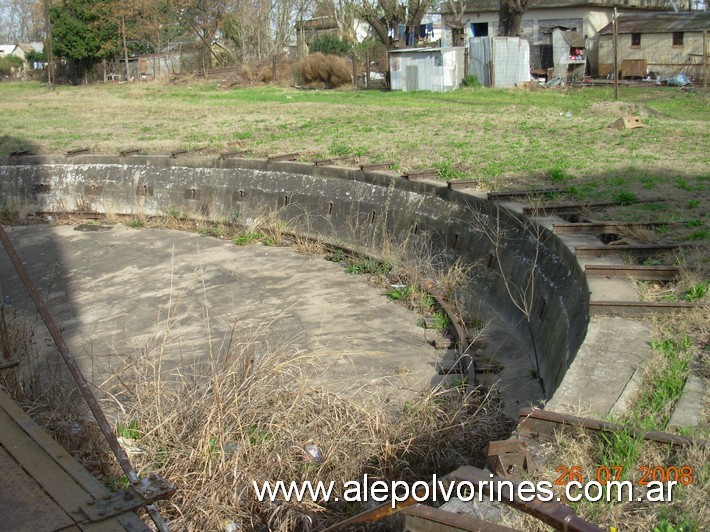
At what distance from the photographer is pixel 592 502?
143 inches

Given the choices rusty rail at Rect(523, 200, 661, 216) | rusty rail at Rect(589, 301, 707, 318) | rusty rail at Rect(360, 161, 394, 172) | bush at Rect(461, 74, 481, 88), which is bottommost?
rusty rail at Rect(589, 301, 707, 318)

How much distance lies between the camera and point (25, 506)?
150 inches

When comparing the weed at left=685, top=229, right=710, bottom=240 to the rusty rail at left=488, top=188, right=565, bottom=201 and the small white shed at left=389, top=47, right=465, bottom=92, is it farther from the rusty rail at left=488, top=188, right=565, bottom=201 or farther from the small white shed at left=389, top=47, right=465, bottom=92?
the small white shed at left=389, top=47, right=465, bottom=92

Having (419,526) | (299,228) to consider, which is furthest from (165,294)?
(419,526)

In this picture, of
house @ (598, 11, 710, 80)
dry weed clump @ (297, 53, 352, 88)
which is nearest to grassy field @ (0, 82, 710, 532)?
dry weed clump @ (297, 53, 352, 88)

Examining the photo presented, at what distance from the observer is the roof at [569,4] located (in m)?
37.9

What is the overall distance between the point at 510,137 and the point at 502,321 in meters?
6.76

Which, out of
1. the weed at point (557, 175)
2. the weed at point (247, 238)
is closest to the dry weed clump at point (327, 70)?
the weed at point (247, 238)

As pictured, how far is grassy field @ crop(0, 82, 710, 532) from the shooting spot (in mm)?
4617

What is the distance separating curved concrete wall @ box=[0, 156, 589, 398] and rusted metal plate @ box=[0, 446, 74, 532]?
3.42 metres

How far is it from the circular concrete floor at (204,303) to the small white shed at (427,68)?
1687cm

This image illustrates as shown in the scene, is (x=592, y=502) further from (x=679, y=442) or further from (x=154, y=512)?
(x=154, y=512)
